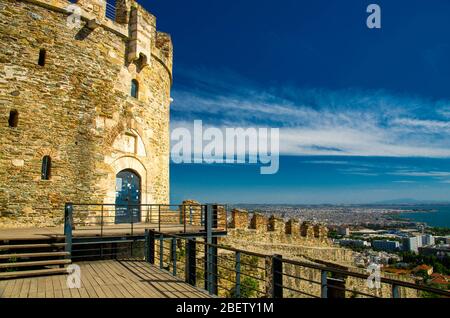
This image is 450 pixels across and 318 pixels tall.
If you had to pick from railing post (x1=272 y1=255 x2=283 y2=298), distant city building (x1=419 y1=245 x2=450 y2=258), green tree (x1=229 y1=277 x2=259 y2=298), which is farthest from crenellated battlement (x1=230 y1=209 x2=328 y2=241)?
railing post (x1=272 y1=255 x2=283 y2=298)

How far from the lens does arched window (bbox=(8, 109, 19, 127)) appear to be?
1099cm

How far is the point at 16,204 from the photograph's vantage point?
1065 centimetres

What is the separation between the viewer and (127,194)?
44.6 feet

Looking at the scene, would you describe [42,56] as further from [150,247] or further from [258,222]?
[258,222]

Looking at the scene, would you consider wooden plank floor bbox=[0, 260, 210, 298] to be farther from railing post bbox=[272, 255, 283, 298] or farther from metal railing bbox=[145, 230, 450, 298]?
railing post bbox=[272, 255, 283, 298]

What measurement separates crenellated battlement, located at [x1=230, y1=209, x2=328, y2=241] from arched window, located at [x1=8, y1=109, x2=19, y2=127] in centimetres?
901

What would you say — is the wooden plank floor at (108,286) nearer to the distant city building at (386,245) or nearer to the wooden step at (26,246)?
the wooden step at (26,246)

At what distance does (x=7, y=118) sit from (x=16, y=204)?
8.54 ft

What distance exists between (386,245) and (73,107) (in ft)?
109

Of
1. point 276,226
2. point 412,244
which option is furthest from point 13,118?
point 412,244

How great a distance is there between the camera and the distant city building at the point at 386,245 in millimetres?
34453

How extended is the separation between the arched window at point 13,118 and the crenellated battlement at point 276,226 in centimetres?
901
